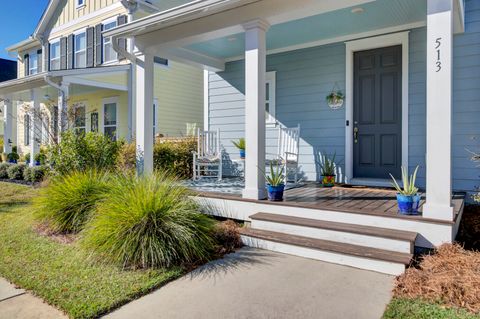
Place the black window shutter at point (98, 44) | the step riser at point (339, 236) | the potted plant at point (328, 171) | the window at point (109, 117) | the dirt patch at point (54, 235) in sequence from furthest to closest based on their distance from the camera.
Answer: the window at point (109, 117) < the black window shutter at point (98, 44) < the potted plant at point (328, 171) < the dirt patch at point (54, 235) < the step riser at point (339, 236)

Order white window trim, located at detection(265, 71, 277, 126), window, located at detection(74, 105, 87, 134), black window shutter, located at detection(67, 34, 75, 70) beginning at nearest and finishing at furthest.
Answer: white window trim, located at detection(265, 71, 277, 126) → window, located at detection(74, 105, 87, 134) → black window shutter, located at detection(67, 34, 75, 70)

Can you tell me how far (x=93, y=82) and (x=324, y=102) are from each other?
20.9 feet

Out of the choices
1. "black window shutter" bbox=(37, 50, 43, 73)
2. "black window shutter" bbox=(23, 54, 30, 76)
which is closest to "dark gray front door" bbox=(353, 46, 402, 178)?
"black window shutter" bbox=(37, 50, 43, 73)

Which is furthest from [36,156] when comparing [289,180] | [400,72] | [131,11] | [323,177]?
[400,72]

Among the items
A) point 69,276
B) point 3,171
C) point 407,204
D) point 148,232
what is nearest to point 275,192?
point 407,204

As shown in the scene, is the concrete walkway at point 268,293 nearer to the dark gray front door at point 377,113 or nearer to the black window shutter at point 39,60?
the dark gray front door at point 377,113

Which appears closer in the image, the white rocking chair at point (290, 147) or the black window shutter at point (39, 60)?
the white rocking chair at point (290, 147)

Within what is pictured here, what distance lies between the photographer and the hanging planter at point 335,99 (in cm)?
565

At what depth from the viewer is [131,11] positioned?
9219mm

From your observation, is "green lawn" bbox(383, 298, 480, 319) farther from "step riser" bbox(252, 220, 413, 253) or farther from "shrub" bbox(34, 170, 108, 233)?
"shrub" bbox(34, 170, 108, 233)

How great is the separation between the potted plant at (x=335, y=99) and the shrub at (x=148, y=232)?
3.27 m

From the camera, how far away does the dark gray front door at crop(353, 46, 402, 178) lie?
528cm

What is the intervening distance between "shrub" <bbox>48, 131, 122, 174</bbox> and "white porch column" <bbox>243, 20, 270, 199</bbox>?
9.52 feet

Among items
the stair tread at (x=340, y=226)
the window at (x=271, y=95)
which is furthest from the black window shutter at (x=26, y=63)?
the stair tread at (x=340, y=226)
